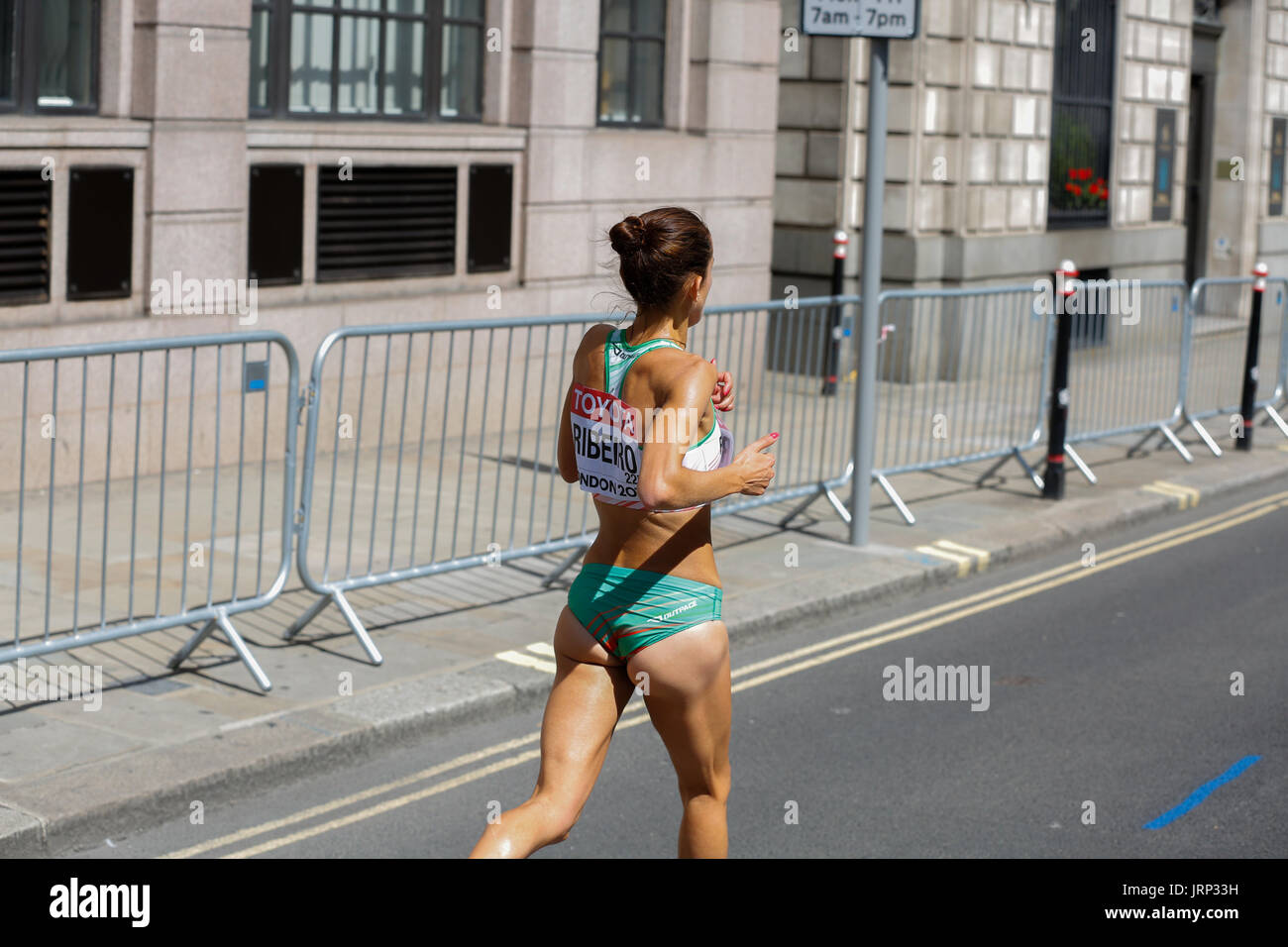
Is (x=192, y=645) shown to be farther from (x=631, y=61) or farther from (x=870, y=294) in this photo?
(x=631, y=61)

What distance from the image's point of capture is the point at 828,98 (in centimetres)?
1853

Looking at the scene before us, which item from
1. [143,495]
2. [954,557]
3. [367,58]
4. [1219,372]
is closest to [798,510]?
[954,557]

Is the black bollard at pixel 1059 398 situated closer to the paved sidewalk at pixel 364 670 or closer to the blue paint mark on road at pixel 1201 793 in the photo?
the paved sidewalk at pixel 364 670

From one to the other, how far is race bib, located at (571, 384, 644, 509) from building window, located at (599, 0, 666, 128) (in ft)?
34.6

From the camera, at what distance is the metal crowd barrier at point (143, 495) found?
284 inches

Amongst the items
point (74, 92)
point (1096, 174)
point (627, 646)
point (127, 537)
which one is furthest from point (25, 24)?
point (1096, 174)

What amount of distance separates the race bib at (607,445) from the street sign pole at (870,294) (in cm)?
579

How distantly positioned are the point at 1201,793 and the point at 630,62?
9.95 m

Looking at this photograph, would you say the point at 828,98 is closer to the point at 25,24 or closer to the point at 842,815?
the point at 25,24

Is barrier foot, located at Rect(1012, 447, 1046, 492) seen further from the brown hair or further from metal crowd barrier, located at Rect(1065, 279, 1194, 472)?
the brown hair

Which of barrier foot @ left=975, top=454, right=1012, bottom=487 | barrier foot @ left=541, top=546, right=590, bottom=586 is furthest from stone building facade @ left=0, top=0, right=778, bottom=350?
barrier foot @ left=541, top=546, right=590, bottom=586

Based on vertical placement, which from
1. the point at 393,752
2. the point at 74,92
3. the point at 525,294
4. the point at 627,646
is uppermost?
the point at 74,92

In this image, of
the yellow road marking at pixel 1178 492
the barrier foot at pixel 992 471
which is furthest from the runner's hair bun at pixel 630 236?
the yellow road marking at pixel 1178 492

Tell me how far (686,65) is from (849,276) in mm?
3688
